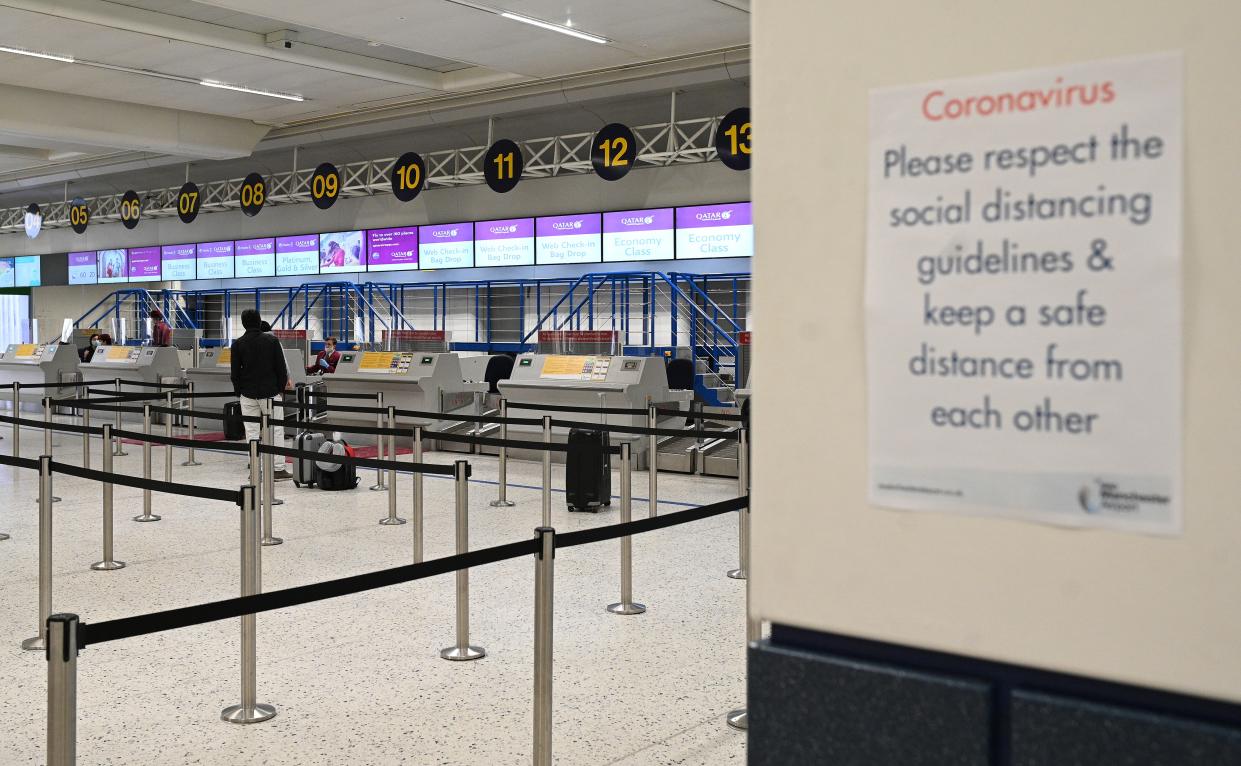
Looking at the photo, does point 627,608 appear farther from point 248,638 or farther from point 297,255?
point 297,255

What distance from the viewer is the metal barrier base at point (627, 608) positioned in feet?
18.5

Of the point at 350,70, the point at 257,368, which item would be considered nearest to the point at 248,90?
the point at 350,70

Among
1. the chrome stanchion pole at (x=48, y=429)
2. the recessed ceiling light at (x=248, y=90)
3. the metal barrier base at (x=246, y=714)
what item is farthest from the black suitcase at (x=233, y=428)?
the metal barrier base at (x=246, y=714)

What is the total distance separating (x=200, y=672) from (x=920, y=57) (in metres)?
4.17

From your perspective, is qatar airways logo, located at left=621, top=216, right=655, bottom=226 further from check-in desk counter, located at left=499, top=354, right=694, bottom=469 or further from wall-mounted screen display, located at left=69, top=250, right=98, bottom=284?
wall-mounted screen display, located at left=69, top=250, right=98, bottom=284

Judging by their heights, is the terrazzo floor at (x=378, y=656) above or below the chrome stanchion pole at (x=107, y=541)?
below

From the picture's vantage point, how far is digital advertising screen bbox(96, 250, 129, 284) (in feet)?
85.3

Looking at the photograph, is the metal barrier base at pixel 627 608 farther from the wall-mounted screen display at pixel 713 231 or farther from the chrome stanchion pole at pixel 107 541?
the wall-mounted screen display at pixel 713 231

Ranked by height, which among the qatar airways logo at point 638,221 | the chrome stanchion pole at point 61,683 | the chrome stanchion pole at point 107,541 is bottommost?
the chrome stanchion pole at point 107,541

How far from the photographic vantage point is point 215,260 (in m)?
24.1

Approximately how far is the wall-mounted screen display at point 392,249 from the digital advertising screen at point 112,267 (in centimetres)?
818

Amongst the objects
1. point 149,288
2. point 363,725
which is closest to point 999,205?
point 363,725

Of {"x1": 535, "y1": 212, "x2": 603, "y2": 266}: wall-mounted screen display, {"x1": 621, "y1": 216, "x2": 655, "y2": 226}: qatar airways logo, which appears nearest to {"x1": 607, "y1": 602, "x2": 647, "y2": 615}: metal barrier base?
{"x1": 621, "y1": 216, "x2": 655, "y2": 226}: qatar airways logo

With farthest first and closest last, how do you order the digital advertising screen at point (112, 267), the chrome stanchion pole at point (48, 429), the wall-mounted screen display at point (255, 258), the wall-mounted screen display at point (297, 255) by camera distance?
1. the digital advertising screen at point (112, 267)
2. the wall-mounted screen display at point (255, 258)
3. the wall-mounted screen display at point (297, 255)
4. the chrome stanchion pole at point (48, 429)
